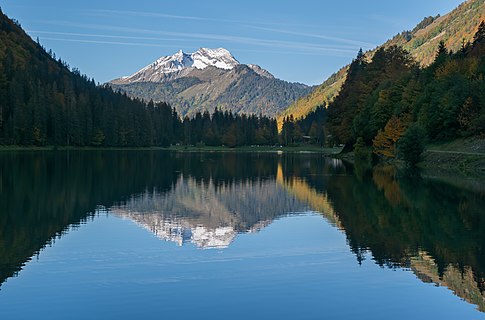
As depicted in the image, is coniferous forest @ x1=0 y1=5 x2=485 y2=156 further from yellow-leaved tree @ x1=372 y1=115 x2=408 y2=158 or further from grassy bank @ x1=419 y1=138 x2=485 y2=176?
grassy bank @ x1=419 y1=138 x2=485 y2=176

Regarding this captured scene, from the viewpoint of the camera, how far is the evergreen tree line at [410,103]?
87938 mm

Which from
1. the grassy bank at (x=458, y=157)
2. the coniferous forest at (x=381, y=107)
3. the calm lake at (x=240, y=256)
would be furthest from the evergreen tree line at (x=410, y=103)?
the calm lake at (x=240, y=256)

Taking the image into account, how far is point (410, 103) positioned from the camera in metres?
104

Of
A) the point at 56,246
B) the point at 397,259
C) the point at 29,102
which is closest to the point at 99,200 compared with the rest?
the point at 56,246

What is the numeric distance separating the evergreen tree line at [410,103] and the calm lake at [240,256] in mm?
44436

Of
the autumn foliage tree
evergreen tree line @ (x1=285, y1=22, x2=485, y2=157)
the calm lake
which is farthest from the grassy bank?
the calm lake

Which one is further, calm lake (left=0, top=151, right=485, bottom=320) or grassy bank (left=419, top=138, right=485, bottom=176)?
grassy bank (left=419, top=138, right=485, bottom=176)

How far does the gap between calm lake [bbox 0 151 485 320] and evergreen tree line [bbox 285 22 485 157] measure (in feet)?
146

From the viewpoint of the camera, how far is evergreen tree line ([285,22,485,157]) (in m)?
87.9

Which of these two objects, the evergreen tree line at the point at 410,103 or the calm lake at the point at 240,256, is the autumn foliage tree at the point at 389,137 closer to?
the evergreen tree line at the point at 410,103

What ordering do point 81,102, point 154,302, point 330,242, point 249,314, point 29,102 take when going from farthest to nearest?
point 81,102 → point 29,102 → point 330,242 → point 154,302 → point 249,314

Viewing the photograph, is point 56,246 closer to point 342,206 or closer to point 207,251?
point 207,251

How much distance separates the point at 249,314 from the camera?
16609mm

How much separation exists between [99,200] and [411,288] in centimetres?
2871
